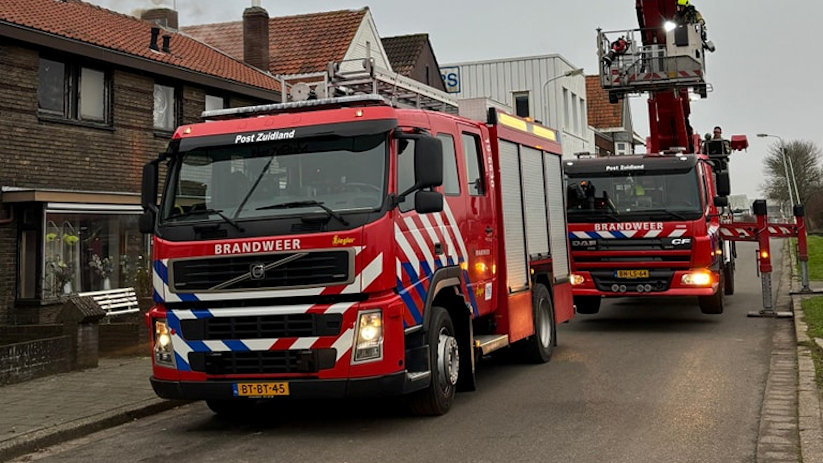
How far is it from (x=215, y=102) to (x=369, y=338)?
1253cm

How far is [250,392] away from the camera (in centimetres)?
682

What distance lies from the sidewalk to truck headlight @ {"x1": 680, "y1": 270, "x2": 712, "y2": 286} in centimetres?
767

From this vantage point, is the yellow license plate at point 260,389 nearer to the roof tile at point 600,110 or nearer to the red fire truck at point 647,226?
the red fire truck at point 647,226

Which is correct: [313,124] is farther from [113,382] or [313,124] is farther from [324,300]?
[113,382]

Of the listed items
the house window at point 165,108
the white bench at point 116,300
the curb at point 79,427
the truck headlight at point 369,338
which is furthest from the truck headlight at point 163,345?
the house window at point 165,108

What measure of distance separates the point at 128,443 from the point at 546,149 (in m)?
6.17

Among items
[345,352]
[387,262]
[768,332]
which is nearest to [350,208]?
[387,262]

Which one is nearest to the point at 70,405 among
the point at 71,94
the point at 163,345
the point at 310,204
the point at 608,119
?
the point at 163,345

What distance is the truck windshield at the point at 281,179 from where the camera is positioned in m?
6.87

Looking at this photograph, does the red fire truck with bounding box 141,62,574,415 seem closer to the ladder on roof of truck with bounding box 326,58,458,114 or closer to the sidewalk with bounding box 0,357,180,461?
the sidewalk with bounding box 0,357,180,461

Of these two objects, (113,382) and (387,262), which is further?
(113,382)

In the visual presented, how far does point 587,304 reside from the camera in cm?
1516

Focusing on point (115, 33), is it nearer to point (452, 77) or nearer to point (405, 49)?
point (405, 49)

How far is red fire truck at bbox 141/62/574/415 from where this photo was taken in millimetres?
6660
